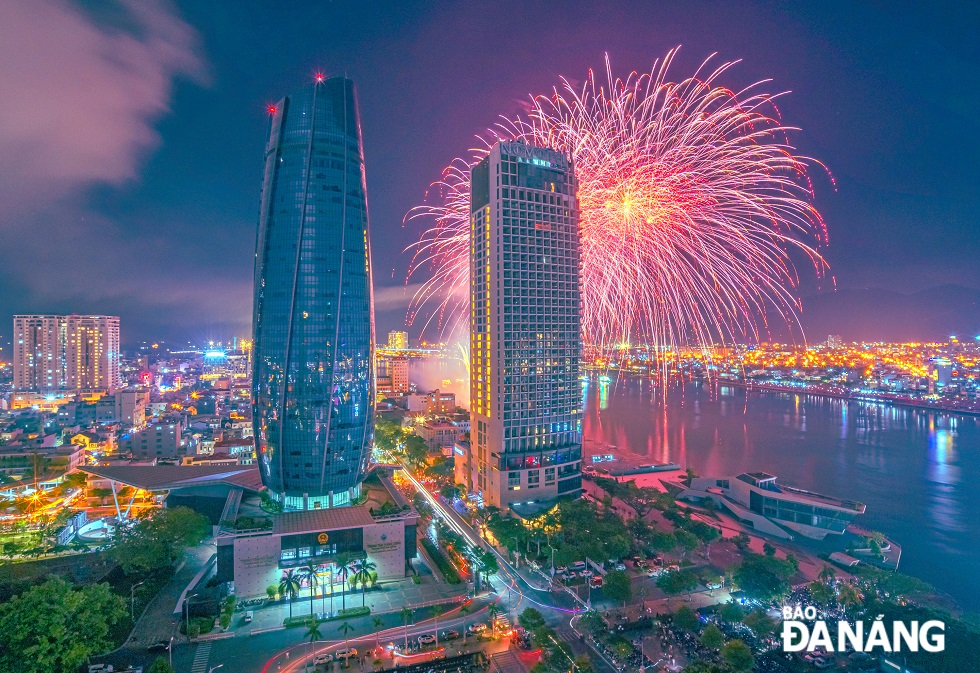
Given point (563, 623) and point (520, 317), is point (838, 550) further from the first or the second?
point (520, 317)

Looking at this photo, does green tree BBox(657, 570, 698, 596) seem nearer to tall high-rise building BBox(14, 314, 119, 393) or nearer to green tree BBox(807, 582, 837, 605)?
green tree BBox(807, 582, 837, 605)

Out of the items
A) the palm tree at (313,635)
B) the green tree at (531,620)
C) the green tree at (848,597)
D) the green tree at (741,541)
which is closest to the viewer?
the palm tree at (313,635)

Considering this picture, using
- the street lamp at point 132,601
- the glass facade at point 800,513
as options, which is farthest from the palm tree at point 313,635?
the glass facade at point 800,513

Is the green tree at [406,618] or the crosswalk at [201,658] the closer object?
the crosswalk at [201,658]

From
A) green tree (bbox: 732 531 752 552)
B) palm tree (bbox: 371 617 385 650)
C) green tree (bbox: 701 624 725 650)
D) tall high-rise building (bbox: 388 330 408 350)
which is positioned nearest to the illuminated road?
palm tree (bbox: 371 617 385 650)

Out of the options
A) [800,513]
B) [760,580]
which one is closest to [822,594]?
[760,580]

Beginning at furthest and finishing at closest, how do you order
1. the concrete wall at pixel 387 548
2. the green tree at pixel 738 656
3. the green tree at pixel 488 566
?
1. the concrete wall at pixel 387 548
2. the green tree at pixel 488 566
3. the green tree at pixel 738 656

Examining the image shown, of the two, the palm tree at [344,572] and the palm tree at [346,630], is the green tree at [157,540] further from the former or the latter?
the palm tree at [346,630]
